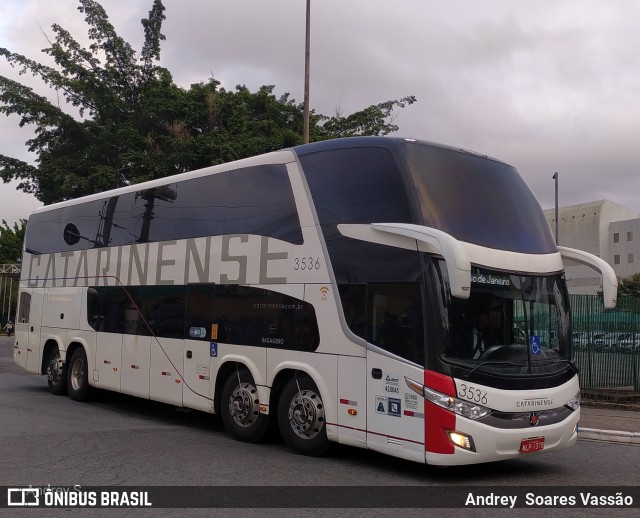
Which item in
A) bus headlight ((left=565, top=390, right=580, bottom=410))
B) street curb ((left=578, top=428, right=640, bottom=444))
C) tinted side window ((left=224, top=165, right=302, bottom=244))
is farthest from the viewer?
street curb ((left=578, top=428, right=640, bottom=444))

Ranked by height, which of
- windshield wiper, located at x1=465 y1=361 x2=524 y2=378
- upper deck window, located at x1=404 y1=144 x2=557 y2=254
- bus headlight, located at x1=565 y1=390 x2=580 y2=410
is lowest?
bus headlight, located at x1=565 y1=390 x2=580 y2=410

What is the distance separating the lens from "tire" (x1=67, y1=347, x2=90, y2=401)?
13548mm

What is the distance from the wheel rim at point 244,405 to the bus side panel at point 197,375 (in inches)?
21.0

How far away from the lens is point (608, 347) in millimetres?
14703

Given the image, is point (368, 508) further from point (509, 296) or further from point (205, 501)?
point (509, 296)

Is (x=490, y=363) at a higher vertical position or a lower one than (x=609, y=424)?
higher

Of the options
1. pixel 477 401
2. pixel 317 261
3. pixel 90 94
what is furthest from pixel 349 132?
pixel 477 401

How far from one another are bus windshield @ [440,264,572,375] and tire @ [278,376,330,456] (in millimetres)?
2114

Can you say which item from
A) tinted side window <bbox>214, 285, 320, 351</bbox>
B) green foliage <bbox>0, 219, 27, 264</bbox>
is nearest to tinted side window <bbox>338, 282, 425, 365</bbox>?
tinted side window <bbox>214, 285, 320, 351</bbox>

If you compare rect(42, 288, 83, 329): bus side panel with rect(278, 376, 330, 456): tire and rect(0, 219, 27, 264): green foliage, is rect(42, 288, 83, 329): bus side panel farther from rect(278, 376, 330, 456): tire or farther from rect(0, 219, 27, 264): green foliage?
rect(0, 219, 27, 264): green foliage

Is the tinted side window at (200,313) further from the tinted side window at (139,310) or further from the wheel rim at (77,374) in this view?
the wheel rim at (77,374)

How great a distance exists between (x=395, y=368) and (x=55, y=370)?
972cm

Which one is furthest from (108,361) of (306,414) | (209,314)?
(306,414)

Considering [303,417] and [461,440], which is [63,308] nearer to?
[303,417]
